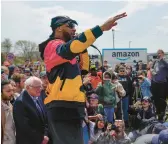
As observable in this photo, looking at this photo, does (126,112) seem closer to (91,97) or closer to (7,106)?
(91,97)

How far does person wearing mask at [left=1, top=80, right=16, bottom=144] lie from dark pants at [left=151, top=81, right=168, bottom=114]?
5274mm

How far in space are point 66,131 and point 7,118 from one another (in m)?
1.26

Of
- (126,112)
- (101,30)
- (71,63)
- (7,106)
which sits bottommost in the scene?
(126,112)

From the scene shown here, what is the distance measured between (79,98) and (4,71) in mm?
3539

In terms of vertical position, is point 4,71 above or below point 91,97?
above

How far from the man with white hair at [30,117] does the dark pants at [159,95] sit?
490 cm

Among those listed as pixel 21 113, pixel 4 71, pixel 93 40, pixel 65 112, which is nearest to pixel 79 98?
pixel 65 112

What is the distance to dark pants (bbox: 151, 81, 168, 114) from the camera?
838cm

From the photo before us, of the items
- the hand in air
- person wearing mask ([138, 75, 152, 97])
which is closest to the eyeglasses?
the hand in air

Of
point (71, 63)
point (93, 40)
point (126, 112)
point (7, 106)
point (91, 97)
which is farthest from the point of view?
point (126, 112)

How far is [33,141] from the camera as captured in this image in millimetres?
3852

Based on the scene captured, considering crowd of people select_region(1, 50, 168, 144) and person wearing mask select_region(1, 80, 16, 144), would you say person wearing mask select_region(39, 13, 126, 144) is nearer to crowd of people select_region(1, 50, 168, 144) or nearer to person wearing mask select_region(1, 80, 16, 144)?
crowd of people select_region(1, 50, 168, 144)

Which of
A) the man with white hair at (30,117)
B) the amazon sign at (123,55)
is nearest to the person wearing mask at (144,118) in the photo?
the man with white hair at (30,117)

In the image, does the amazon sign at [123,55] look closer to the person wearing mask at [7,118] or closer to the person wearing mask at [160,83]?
the person wearing mask at [160,83]
